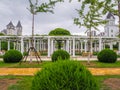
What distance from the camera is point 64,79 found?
14.7 ft

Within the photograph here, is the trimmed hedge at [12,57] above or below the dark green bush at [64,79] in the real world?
below

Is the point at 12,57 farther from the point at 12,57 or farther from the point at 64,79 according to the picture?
the point at 64,79

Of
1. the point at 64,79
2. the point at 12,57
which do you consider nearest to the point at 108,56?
the point at 12,57

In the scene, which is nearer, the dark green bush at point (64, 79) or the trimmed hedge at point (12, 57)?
the dark green bush at point (64, 79)

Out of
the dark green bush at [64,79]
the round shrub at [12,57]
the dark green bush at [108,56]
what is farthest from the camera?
the dark green bush at [108,56]

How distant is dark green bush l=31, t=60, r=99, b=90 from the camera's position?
4457 mm

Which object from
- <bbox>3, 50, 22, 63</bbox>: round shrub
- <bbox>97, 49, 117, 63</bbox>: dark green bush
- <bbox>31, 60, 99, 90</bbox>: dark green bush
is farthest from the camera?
<bbox>97, 49, 117, 63</bbox>: dark green bush

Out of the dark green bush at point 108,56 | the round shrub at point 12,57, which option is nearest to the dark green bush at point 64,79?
the round shrub at point 12,57

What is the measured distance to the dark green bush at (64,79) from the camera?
4.46 metres

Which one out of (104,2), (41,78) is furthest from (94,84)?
(104,2)

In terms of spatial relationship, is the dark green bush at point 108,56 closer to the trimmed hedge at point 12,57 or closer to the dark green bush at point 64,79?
the trimmed hedge at point 12,57

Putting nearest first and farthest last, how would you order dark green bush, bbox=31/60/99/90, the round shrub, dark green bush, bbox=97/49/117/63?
1. dark green bush, bbox=31/60/99/90
2. the round shrub
3. dark green bush, bbox=97/49/117/63

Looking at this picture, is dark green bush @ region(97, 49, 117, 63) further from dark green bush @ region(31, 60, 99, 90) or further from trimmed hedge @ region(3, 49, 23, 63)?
dark green bush @ region(31, 60, 99, 90)

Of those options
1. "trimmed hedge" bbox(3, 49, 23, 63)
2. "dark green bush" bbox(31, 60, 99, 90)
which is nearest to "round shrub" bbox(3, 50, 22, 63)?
"trimmed hedge" bbox(3, 49, 23, 63)
